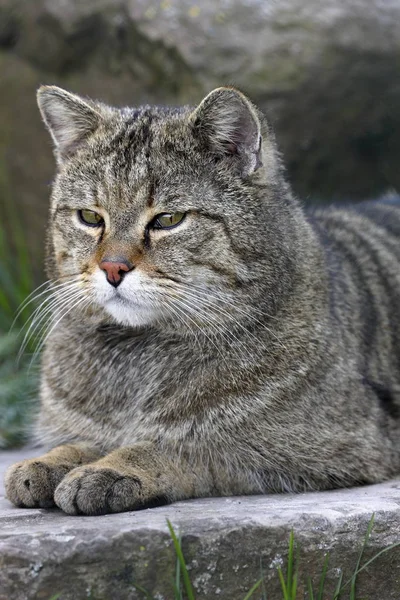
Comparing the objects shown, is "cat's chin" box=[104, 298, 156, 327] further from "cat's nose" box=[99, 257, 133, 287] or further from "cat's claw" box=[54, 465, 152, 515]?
"cat's claw" box=[54, 465, 152, 515]

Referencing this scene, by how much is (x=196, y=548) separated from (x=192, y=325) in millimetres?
932

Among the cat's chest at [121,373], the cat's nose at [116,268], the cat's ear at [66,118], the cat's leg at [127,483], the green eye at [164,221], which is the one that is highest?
the cat's ear at [66,118]

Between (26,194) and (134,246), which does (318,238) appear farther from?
(26,194)

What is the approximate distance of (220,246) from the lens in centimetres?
342

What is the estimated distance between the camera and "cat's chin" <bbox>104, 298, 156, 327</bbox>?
3.34 metres

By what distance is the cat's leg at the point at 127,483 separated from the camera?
3.04m

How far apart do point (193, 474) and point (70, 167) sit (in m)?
1.27

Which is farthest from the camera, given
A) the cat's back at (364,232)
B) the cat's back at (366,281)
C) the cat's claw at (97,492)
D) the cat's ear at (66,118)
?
the cat's back at (364,232)

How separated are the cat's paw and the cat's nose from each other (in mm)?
686

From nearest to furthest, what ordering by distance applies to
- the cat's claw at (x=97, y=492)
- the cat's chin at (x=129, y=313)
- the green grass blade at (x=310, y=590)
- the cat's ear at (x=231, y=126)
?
the green grass blade at (x=310, y=590), the cat's claw at (x=97, y=492), the cat's chin at (x=129, y=313), the cat's ear at (x=231, y=126)

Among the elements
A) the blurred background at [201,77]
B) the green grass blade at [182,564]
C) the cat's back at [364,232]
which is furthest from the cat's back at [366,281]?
the blurred background at [201,77]

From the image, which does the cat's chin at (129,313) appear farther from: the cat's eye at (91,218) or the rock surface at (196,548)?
the rock surface at (196,548)

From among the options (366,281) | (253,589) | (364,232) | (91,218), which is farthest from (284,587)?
(364,232)

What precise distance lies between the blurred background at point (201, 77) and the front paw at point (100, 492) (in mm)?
2336
